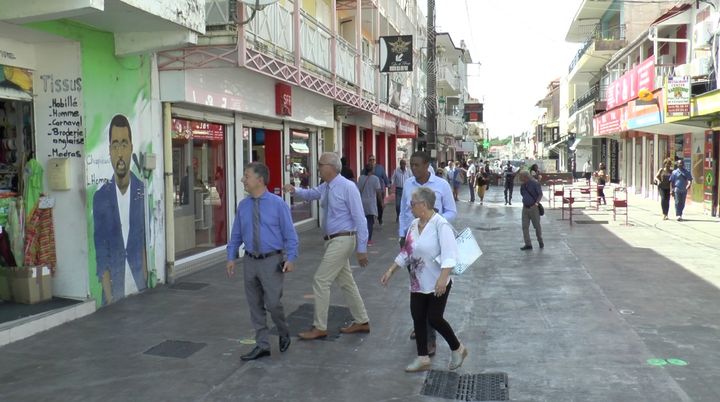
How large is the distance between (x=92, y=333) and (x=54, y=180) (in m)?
1.83

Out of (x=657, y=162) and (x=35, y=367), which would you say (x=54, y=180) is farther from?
(x=657, y=162)

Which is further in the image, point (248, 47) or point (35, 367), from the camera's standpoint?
point (248, 47)

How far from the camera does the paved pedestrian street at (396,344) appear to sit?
488cm

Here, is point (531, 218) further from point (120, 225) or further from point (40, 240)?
point (40, 240)

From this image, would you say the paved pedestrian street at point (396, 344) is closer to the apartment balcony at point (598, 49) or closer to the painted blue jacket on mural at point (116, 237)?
the painted blue jacket on mural at point (116, 237)

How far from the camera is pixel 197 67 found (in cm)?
863

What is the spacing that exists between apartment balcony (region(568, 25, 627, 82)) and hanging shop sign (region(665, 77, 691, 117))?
17.6 m

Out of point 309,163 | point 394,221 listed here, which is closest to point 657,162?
point 394,221

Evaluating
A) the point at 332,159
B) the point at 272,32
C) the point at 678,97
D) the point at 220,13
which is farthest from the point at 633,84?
the point at 332,159

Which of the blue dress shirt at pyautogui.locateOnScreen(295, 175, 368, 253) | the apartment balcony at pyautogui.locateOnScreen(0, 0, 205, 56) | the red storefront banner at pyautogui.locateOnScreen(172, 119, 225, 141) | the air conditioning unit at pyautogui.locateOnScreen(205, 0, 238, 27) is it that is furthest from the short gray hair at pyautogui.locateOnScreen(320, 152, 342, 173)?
the red storefront banner at pyautogui.locateOnScreen(172, 119, 225, 141)

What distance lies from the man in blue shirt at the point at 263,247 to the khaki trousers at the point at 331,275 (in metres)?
0.59

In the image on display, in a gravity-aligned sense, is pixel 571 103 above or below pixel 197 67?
above

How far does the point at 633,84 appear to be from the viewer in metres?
24.7

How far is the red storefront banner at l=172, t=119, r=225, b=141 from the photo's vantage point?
9508 mm
